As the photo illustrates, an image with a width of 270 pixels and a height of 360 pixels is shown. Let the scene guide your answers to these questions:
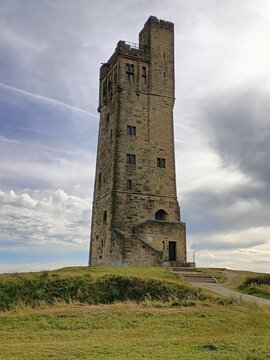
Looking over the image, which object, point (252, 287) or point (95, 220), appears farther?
point (95, 220)

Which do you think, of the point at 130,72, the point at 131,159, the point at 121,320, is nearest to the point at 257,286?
the point at 121,320

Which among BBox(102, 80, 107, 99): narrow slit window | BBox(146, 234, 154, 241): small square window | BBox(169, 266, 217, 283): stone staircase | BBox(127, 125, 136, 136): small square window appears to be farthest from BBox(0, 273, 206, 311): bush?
BBox(102, 80, 107, 99): narrow slit window

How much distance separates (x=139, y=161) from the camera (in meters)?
36.8

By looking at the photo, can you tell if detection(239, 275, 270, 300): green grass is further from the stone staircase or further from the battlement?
the battlement

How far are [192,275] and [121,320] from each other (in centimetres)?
1378

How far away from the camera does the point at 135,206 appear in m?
35.5

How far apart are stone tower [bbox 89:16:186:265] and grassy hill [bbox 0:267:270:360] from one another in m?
8.95

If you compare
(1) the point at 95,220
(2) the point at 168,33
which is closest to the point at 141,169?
(1) the point at 95,220

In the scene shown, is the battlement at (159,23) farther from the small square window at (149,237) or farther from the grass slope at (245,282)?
the grass slope at (245,282)

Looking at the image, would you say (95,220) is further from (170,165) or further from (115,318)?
(115,318)

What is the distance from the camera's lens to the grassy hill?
487 inches

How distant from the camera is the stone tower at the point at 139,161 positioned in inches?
1361

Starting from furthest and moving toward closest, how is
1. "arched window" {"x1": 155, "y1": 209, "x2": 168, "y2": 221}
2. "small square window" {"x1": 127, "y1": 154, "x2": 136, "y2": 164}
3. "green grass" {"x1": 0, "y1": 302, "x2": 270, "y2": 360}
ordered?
"arched window" {"x1": 155, "y1": 209, "x2": 168, "y2": 221} < "small square window" {"x1": 127, "y1": 154, "x2": 136, "y2": 164} < "green grass" {"x1": 0, "y1": 302, "x2": 270, "y2": 360}

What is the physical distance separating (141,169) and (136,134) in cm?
298
